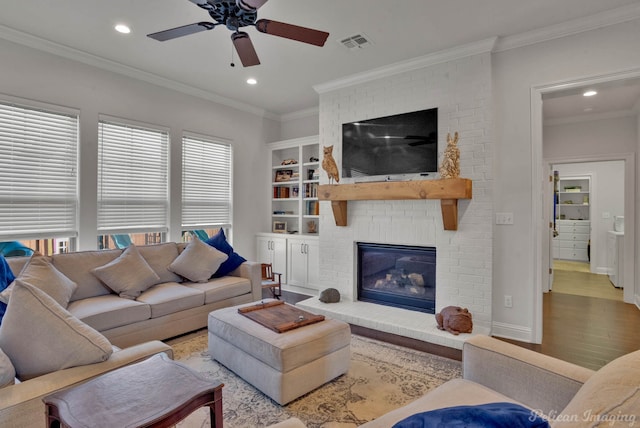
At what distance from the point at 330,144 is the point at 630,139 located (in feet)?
14.0

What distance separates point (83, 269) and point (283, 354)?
90.0 inches

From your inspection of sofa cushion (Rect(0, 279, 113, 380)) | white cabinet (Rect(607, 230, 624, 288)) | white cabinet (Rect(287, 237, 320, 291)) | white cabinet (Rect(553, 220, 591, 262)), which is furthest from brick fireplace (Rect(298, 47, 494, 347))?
white cabinet (Rect(553, 220, 591, 262))

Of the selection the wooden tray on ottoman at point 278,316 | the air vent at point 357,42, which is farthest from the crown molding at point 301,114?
the wooden tray on ottoman at point 278,316

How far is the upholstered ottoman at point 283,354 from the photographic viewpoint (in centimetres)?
210

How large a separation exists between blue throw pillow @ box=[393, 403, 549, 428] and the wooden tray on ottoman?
1.69m

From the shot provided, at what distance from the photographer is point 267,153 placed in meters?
5.68

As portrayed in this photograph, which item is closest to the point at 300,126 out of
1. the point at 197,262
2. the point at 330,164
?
the point at 330,164

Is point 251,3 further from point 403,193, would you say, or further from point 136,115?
point 136,115

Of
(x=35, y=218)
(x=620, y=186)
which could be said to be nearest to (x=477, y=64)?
(x=35, y=218)

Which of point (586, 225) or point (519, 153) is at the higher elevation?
point (519, 153)

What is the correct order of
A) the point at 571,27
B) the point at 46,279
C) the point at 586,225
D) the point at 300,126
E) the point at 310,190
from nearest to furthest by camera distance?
the point at 46,279 → the point at 571,27 → the point at 310,190 → the point at 300,126 → the point at 586,225

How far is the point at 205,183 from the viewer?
483 centimetres

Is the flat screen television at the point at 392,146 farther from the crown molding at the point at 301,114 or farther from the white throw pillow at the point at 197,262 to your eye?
the white throw pillow at the point at 197,262

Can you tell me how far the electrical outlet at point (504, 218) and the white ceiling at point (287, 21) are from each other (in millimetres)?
1698
